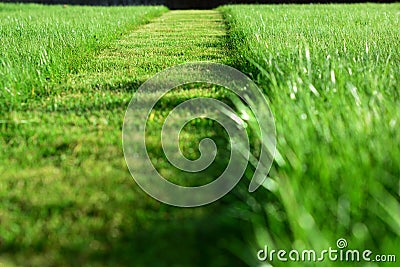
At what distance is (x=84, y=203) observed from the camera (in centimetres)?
246

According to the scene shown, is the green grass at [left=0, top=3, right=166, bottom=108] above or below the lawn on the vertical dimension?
above

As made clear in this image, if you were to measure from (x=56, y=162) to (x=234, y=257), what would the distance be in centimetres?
129

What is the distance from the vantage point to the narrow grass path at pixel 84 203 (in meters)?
2.09

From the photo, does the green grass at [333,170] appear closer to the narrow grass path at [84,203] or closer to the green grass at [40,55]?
the narrow grass path at [84,203]

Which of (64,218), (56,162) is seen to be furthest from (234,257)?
(56,162)

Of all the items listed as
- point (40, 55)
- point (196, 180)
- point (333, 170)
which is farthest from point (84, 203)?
point (40, 55)

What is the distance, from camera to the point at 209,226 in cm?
226

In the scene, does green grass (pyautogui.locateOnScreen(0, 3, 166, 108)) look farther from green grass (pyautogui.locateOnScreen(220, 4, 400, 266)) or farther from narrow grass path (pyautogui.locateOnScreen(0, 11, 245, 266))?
green grass (pyautogui.locateOnScreen(220, 4, 400, 266))

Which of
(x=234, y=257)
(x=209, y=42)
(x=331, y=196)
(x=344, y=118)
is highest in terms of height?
(x=209, y=42)

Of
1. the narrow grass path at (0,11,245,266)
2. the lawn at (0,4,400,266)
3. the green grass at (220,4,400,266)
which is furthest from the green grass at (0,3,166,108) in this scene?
the green grass at (220,4,400,266)

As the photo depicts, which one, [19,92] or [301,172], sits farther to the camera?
[19,92]

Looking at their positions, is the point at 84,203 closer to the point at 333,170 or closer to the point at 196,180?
the point at 196,180

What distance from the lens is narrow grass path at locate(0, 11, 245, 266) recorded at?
82.4 inches

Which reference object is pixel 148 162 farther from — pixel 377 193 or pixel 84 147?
pixel 377 193
